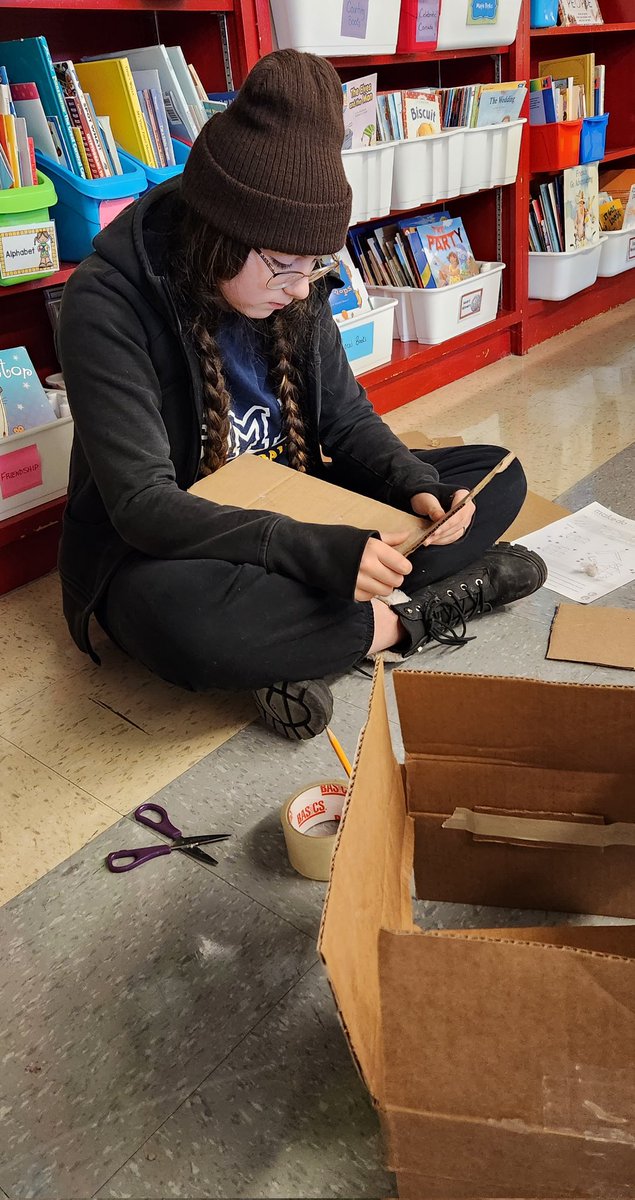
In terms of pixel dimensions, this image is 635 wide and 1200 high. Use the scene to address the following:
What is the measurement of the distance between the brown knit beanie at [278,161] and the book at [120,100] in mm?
811

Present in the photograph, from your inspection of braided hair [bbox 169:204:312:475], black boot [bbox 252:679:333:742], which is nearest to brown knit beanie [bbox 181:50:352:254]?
braided hair [bbox 169:204:312:475]

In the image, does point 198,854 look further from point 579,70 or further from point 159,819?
point 579,70

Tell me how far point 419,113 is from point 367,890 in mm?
2336

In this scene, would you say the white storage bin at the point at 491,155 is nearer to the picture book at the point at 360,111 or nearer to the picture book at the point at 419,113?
the picture book at the point at 419,113

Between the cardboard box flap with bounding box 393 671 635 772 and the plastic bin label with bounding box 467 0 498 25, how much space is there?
7.60ft

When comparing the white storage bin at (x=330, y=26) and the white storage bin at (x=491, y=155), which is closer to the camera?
the white storage bin at (x=330, y=26)

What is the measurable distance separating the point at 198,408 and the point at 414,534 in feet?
1.22

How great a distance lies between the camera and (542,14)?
113 inches

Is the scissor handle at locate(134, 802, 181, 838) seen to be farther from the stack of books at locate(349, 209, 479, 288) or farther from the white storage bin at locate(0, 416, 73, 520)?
the stack of books at locate(349, 209, 479, 288)

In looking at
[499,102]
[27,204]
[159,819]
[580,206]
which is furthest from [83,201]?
[580,206]

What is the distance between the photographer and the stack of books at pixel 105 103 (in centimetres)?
175

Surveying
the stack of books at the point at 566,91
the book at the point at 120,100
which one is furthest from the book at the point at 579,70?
the book at the point at 120,100

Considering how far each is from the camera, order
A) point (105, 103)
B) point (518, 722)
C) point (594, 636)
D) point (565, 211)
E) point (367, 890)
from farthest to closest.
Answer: point (565, 211) < point (105, 103) < point (594, 636) < point (518, 722) < point (367, 890)

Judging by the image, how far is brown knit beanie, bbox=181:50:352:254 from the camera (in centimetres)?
111
